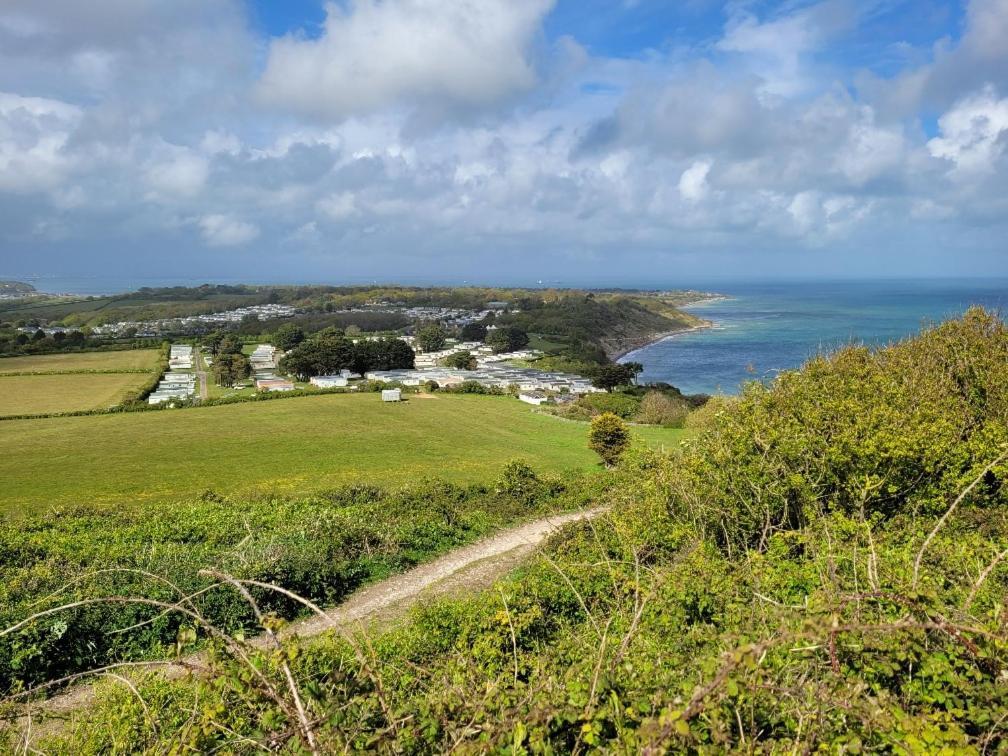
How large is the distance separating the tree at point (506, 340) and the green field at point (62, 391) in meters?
59.9

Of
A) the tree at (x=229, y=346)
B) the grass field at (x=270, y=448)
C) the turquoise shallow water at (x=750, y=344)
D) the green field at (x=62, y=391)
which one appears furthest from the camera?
the tree at (x=229, y=346)

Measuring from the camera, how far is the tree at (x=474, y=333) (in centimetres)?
12444

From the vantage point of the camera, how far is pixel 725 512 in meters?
10.1

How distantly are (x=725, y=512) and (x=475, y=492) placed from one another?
1415 centimetres

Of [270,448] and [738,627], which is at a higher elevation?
[738,627]

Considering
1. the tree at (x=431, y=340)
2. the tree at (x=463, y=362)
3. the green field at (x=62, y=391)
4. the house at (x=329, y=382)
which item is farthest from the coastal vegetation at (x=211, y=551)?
the tree at (x=431, y=340)

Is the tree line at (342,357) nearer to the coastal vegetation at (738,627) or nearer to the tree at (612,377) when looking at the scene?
the tree at (612,377)

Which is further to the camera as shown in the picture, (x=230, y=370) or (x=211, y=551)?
(x=230, y=370)

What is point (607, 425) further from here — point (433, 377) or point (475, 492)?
point (433, 377)

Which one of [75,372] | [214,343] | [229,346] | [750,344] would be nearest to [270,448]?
[75,372]

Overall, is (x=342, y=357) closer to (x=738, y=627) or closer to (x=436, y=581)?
(x=436, y=581)

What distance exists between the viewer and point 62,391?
55.2 metres

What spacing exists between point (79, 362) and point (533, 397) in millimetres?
55869

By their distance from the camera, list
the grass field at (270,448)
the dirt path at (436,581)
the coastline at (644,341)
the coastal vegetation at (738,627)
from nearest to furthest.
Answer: the coastal vegetation at (738,627)
the dirt path at (436,581)
the grass field at (270,448)
the coastline at (644,341)
